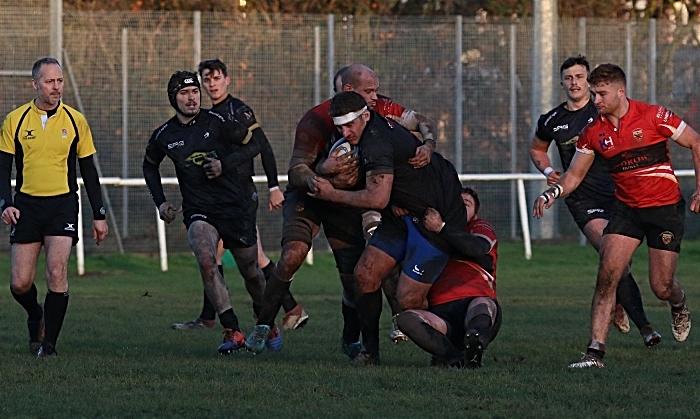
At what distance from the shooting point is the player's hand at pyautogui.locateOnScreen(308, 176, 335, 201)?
27.9 ft

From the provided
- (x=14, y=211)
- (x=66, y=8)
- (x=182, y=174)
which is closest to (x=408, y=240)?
(x=182, y=174)

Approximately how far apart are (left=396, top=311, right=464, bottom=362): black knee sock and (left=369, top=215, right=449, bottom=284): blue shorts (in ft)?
1.18

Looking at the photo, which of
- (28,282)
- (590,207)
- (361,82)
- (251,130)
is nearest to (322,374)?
(361,82)

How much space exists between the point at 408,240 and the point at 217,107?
328 centimetres

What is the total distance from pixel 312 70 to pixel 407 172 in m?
10.9

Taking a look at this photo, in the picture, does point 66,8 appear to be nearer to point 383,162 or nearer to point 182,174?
point 182,174

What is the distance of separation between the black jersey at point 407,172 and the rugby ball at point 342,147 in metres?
0.18

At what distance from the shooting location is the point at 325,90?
63.3 feet

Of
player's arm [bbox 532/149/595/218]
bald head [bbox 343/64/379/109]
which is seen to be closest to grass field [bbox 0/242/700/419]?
player's arm [bbox 532/149/595/218]

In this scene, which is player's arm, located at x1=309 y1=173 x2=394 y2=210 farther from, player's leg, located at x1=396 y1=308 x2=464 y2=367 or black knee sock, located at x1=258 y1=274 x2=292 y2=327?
black knee sock, located at x1=258 y1=274 x2=292 y2=327

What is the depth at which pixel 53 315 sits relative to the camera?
925 cm

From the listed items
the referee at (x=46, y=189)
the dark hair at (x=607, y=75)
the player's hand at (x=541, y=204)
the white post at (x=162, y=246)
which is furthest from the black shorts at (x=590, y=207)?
the white post at (x=162, y=246)

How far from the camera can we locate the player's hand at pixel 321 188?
8500mm

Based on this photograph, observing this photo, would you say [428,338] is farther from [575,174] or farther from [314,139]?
[314,139]
